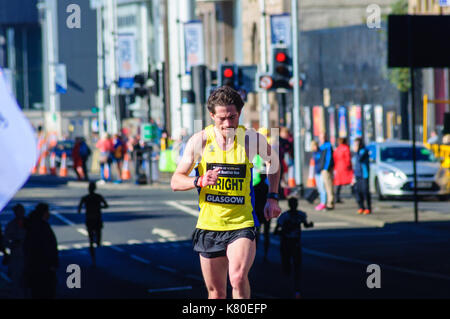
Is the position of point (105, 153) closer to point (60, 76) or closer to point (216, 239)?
point (60, 76)

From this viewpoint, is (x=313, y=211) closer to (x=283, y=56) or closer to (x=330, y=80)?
(x=283, y=56)

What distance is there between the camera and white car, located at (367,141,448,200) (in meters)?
29.1

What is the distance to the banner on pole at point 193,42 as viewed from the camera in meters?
40.2

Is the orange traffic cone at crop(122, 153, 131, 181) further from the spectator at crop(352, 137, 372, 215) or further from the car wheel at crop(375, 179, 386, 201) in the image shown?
the spectator at crop(352, 137, 372, 215)

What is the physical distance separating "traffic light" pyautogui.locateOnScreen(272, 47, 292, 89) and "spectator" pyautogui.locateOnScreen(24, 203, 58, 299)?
1349cm

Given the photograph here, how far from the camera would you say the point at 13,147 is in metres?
3.87

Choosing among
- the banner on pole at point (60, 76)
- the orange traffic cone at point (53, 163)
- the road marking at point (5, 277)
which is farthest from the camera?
the banner on pole at point (60, 76)

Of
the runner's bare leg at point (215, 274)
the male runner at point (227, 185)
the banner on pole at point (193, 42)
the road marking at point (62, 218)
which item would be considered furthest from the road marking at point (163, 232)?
the banner on pole at point (193, 42)

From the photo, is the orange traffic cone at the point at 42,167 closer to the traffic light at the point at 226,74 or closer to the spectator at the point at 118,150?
the spectator at the point at 118,150

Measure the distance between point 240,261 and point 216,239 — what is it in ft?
0.70

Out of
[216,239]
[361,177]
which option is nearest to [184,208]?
[361,177]

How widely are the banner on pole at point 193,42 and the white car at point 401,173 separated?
11.4 m
